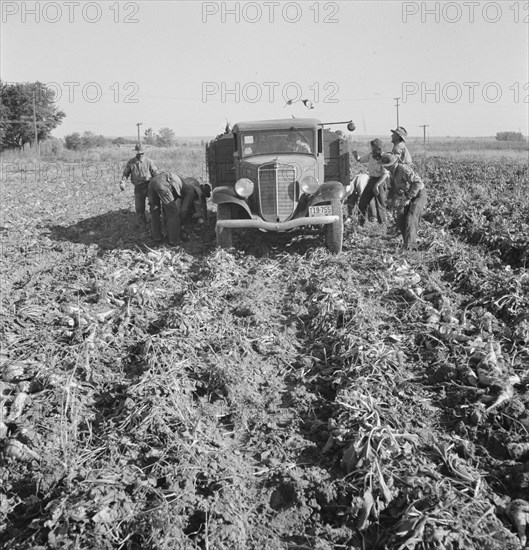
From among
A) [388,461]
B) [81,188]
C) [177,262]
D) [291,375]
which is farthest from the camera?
[81,188]

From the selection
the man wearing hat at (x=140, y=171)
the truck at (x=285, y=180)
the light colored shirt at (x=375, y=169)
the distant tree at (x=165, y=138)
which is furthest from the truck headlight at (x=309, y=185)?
the distant tree at (x=165, y=138)

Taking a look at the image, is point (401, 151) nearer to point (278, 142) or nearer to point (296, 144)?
point (296, 144)

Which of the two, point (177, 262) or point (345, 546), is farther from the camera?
point (177, 262)

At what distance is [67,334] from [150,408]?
1.57 metres

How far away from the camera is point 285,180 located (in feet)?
27.7

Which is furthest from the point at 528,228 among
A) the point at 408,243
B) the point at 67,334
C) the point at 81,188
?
the point at 81,188

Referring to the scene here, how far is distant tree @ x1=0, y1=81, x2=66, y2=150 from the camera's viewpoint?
139 feet

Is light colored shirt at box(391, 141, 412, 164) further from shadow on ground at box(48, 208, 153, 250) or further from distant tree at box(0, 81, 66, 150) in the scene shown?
distant tree at box(0, 81, 66, 150)

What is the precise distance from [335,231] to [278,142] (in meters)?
1.87

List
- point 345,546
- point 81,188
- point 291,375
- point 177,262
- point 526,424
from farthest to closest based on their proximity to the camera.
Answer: point 81,188 < point 177,262 < point 291,375 < point 526,424 < point 345,546

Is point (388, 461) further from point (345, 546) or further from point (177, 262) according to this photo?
point (177, 262)

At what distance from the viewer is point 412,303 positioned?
20.1ft

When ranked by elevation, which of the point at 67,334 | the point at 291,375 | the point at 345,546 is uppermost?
the point at 67,334

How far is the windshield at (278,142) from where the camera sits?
29.8 ft
